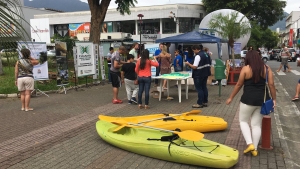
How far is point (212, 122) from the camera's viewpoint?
5898 mm

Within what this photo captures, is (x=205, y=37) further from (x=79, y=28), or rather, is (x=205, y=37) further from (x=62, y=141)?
(x=79, y=28)

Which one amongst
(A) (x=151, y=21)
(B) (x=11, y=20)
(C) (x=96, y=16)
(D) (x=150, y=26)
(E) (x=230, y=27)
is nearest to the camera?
(B) (x=11, y=20)

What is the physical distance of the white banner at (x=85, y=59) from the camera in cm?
1183

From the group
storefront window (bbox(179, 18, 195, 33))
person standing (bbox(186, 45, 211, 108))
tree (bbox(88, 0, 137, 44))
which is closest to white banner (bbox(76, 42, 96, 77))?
tree (bbox(88, 0, 137, 44))

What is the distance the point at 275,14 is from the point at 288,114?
116 ft

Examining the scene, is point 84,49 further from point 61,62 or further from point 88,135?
point 88,135

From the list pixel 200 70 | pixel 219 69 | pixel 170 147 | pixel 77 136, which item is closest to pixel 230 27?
pixel 219 69

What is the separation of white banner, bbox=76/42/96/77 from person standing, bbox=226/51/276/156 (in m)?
8.45

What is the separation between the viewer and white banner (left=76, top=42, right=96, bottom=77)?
38.8 feet

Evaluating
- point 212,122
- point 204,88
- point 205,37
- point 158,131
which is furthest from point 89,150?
point 205,37

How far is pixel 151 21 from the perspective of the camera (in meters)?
48.8

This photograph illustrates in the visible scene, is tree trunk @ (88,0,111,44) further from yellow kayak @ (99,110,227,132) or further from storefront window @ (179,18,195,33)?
storefront window @ (179,18,195,33)

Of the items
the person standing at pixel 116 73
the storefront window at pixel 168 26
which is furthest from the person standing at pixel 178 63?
the storefront window at pixel 168 26

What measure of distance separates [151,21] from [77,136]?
44.6 meters
